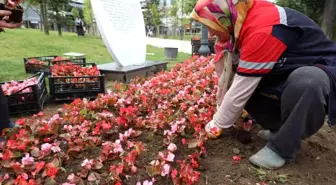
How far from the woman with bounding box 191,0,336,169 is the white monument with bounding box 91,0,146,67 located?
3.57 metres

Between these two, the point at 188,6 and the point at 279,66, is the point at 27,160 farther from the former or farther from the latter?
the point at 188,6

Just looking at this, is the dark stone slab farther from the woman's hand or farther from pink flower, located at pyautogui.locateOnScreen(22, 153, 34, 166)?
pink flower, located at pyautogui.locateOnScreen(22, 153, 34, 166)

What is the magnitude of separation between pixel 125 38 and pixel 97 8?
0.96 m

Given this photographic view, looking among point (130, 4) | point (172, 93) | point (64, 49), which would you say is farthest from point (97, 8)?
point (64, 49)

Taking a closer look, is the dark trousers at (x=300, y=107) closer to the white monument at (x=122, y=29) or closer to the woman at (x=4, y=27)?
the woman at (x=4, y=27)

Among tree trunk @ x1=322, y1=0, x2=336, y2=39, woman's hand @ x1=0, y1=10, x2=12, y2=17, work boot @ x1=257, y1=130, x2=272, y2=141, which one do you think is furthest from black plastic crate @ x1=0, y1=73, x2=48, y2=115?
tree trunk @ x1=322, y1=0, x2=336, y2=39

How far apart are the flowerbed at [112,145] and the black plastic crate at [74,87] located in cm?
97

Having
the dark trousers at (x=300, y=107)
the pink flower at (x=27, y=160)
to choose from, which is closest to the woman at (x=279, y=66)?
the dark trousers at (x=300, y=107)

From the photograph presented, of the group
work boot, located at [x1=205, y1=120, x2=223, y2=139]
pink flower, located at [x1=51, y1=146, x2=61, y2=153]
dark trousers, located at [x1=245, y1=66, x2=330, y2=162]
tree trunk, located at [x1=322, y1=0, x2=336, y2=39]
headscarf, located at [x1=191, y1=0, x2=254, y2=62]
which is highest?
tree trunk, located at [x1=322, y1=0, x2=336, y2=39]

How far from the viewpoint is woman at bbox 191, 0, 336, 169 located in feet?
5.73

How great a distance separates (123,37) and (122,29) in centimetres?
18

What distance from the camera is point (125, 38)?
5902 millimetres

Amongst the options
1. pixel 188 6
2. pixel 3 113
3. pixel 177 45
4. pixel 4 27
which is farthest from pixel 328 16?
pixel 188 6

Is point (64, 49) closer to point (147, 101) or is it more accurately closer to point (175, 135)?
point (147, 101)
